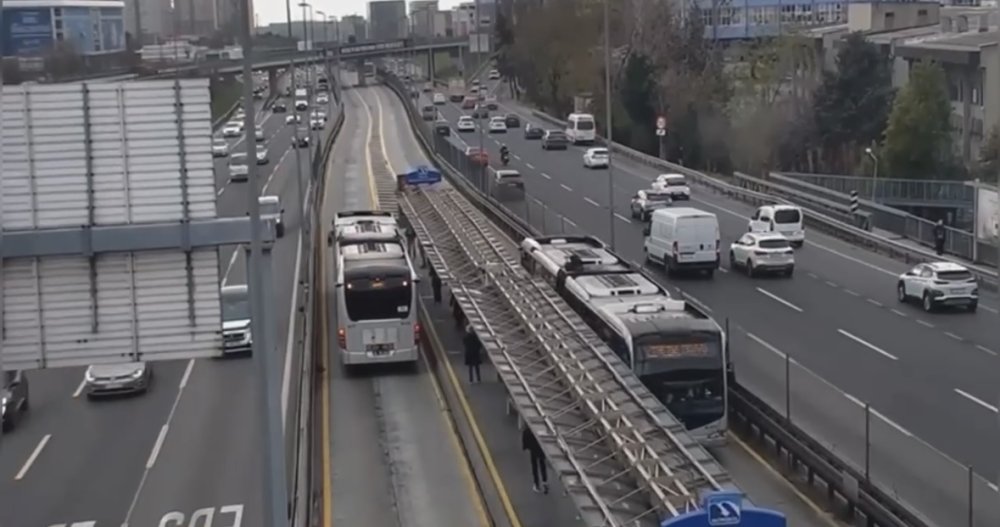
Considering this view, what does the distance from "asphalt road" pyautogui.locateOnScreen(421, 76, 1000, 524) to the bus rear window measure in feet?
3.57

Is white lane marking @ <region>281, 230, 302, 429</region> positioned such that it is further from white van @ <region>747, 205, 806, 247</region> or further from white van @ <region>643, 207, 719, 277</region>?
white van @ <region>747, 205, 806, 247</region>

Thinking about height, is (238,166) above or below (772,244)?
above

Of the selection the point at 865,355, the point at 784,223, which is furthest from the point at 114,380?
the point at 784,223

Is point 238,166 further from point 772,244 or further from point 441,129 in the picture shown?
point 441,129

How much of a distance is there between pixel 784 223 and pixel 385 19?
11795cm

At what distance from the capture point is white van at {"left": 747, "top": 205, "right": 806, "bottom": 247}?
4034 centimetres

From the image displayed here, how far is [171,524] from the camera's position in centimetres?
1769

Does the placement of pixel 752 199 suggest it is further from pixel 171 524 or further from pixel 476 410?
pixel 171 524

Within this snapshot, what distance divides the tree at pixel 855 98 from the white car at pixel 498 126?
24.4m

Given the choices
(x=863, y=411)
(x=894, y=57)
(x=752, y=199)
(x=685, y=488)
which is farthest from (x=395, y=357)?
(x=894, y=57)

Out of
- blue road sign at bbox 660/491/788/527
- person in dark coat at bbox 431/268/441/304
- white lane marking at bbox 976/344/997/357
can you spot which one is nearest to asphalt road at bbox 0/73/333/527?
person in dark coat at bbox 431/268/441/304

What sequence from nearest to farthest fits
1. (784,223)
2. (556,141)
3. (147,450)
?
(147,450) → (784,223) → (556,141)

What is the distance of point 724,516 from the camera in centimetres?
1255

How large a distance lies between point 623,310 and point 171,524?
24.0ft
